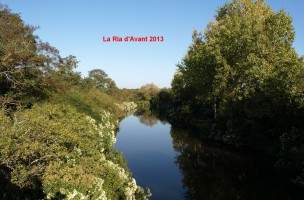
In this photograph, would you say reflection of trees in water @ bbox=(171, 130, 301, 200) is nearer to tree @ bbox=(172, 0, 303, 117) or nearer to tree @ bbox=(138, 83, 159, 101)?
tree @ bbox=(172, 0, 303, 117)

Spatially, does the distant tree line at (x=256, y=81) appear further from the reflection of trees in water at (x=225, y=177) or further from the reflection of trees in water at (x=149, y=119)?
the reflection of trees in water at (x=149, y=119)

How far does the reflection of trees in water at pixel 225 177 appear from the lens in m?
24.4

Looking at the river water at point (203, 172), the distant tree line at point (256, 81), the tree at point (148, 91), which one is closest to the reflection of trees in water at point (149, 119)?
the distant tree line at point (256, 81)

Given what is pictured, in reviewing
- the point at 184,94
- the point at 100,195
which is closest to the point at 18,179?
the point at 100,195

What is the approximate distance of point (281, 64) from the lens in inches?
1405

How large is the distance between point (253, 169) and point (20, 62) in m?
23.8

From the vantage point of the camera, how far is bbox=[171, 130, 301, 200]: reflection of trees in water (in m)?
24.4

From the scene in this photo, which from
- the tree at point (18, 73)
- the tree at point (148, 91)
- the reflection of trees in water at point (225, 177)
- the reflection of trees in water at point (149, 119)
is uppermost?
the tree at point (148, 91)

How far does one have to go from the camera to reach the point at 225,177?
2831cm

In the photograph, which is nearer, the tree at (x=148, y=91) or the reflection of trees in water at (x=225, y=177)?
the reflection of trees in water at (x=225, y=177)

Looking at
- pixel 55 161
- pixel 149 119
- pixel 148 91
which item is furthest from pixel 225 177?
pixel 148 91

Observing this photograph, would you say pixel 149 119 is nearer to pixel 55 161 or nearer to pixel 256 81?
pixel 256 81

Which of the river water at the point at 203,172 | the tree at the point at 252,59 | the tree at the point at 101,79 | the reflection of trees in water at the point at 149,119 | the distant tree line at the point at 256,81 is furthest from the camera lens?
the tree at the point at 101,79

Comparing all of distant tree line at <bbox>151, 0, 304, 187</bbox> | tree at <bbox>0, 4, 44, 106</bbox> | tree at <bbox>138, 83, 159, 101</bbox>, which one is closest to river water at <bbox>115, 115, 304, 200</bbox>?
distant tree line at <bbox>151, 0, 304, 187</bbox>
